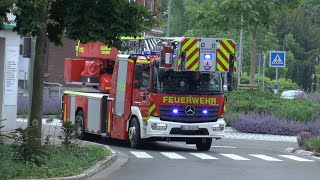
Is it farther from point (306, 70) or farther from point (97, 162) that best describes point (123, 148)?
point (306, 70)

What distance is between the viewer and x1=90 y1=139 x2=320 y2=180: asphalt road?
1514 centimetres

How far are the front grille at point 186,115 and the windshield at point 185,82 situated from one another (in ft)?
1.51

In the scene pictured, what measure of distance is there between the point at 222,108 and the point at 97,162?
6.05m

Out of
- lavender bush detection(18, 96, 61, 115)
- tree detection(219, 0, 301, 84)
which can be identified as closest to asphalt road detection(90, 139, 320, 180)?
lavender bush detection(18, 96, 61, 115)

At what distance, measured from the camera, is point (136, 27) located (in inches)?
618

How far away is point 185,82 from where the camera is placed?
20547mm

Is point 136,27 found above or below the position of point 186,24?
below

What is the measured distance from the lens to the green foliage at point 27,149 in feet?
45.2

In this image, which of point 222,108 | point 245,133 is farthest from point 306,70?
point 222,108

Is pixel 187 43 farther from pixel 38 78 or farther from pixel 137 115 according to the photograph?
pixel 38 78

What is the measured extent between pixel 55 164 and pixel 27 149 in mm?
711


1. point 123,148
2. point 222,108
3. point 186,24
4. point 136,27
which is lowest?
point 123,148

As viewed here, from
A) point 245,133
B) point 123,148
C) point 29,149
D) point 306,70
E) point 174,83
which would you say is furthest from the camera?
point 306,70

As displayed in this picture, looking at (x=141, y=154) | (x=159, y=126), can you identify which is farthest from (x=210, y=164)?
(x=159, y=126)
